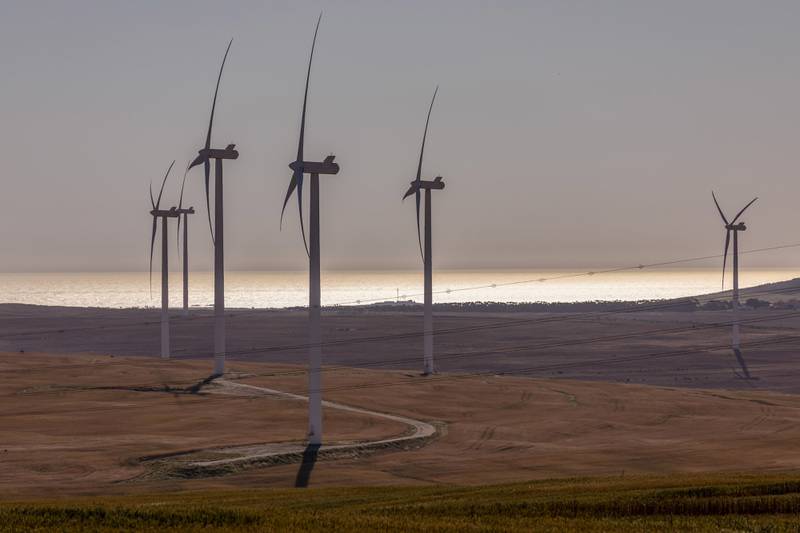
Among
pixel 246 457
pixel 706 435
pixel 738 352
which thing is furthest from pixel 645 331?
pixel 246 457

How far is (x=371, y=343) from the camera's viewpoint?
144000 millimetres

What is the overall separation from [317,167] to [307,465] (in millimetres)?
18491

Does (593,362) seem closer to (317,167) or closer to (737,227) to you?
(737,227)

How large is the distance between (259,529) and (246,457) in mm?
30831

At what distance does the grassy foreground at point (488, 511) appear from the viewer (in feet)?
77.0

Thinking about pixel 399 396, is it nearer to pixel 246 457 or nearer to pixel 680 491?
pixel 246 457

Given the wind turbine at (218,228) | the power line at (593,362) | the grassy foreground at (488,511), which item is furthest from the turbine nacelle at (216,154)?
the grassy foreground at (488,511)

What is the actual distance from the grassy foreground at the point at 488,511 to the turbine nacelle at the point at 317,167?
29605 mm

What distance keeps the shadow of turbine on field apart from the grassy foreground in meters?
11.9

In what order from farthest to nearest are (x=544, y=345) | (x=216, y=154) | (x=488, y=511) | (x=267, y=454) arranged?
(x=544, y=345), (x=216, y=154), (x=267, y=454), (x=488, y=511)

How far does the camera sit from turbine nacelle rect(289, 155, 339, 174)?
207 ft

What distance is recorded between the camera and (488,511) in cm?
2753

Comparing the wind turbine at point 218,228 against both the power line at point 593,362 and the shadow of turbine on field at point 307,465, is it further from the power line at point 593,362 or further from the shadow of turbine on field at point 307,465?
the shadow of turbine on field at point 307,465

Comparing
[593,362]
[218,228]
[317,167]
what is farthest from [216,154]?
[593,362]
